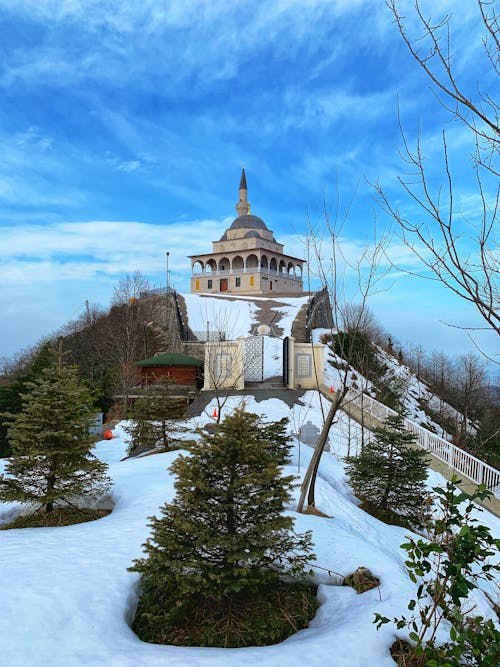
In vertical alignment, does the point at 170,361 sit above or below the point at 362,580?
above

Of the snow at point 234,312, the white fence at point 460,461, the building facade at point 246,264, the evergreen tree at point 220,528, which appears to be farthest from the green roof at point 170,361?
the building facade at point 246,264

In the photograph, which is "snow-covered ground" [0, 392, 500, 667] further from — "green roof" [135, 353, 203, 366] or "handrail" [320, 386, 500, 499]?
"green roof" [135, 353, 203, 366]

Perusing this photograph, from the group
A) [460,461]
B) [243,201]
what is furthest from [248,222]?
[460,461]

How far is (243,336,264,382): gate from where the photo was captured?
21.0 meters

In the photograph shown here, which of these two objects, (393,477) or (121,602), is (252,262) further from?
(121,602)

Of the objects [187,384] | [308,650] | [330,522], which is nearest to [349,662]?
[308,650]

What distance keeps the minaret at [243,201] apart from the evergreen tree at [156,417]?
53.7 meters

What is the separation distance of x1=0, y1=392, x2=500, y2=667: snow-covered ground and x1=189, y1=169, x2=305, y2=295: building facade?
148 ft

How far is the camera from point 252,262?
53.9m

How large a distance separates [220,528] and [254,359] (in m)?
17.0

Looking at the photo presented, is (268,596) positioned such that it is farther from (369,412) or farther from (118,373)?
(118,373)

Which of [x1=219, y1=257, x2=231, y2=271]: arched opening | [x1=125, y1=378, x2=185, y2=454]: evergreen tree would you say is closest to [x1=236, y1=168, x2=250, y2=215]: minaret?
[x1=219, y1=257, x2=231, y2=271]: arched opening

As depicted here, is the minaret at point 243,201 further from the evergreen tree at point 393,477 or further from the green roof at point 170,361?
the evergreen tree at point 393,477

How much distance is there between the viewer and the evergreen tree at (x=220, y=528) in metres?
3.97
